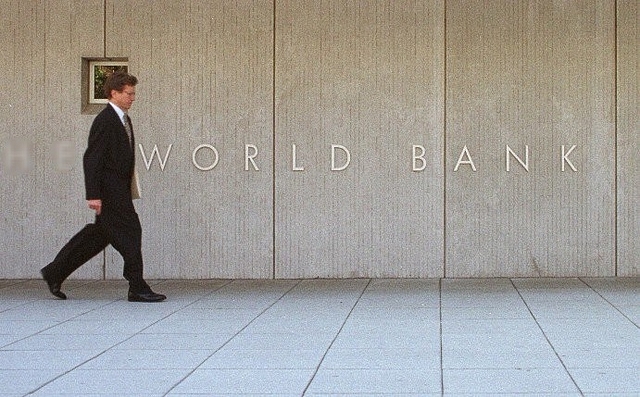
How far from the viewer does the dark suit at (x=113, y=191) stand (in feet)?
29.6

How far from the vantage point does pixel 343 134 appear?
10.8 meters

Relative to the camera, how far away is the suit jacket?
905cm

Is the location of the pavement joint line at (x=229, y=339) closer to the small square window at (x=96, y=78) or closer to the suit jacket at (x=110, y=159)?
the suit jacket at (x=110, y=159)

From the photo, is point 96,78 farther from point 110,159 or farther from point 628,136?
point 628,136

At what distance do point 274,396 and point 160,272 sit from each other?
5.96 meters

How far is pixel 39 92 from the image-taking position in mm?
10961

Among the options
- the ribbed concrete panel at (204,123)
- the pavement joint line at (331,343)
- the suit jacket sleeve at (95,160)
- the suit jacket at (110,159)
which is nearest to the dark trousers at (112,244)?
the suit jacket at (110,159)

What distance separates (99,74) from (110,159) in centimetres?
220

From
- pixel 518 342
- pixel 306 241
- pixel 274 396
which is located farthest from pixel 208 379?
pixel 306 241

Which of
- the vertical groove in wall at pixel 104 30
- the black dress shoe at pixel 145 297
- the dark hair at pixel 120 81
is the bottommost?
the black dress shoe at pixel 145 297

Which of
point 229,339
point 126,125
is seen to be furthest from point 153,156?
point 229,339

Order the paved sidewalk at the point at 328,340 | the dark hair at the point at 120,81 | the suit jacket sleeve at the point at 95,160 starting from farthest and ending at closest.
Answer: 1. the dark hair at the point at 120,81
2. the suit jacket sleeve at the point at 95,160
3. the paved sidewalk at the point at 328,340

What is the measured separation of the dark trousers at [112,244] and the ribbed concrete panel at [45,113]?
5.68 feet

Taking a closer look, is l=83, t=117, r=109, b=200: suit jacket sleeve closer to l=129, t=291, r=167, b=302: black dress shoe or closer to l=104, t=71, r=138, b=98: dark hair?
l=104, t=71, r=138, b=98: dark hair
